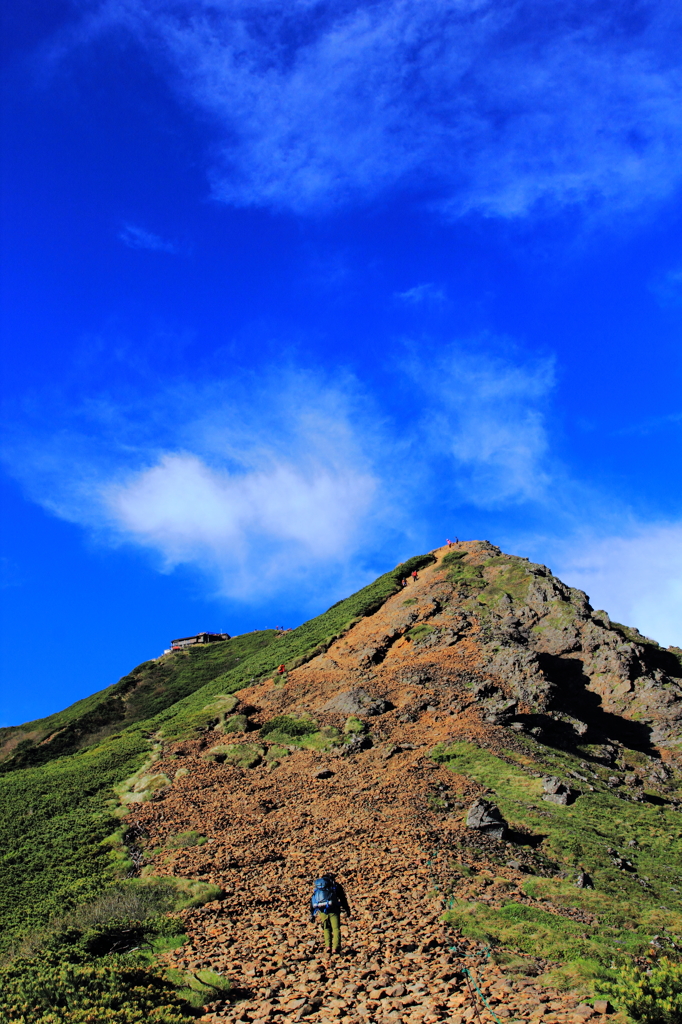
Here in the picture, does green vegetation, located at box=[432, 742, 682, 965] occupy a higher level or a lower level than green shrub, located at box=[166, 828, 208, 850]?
lower

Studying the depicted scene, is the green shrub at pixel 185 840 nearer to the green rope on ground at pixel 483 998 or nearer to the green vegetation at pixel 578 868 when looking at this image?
the green vegetation at pixel 578 868

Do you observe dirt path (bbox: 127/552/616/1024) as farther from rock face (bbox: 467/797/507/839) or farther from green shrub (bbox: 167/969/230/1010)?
rock face (bbox: 467/797/507/839)

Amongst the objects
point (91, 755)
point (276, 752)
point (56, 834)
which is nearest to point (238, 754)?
point (276, 752)

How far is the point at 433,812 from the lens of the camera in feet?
75.8

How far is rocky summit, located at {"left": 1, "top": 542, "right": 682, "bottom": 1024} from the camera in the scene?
42.7 feet

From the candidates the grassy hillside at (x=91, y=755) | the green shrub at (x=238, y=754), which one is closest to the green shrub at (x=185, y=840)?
the grassy hillside at (x=91, y=755)

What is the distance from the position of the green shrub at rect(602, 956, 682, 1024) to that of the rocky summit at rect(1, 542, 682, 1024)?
303mm

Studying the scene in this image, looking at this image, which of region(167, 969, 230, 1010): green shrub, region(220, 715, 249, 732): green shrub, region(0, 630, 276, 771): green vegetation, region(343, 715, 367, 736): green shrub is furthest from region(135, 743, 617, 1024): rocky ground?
region(0, 630, 276, 771): green vegetation

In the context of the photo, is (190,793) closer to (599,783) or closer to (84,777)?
(84,777)

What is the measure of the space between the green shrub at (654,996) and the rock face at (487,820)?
10356mm

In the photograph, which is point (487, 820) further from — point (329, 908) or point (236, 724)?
point (236, 724)

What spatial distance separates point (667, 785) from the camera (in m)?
29.3

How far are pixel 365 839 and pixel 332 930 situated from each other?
7481 mm

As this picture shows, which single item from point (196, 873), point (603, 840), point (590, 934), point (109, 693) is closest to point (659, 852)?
point (603, 840)
